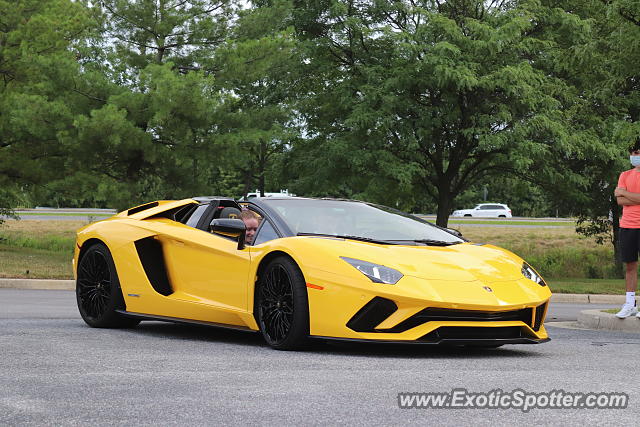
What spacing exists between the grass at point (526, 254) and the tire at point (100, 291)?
30.4ft

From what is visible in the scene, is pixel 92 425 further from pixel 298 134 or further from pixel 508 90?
pixel 298 134

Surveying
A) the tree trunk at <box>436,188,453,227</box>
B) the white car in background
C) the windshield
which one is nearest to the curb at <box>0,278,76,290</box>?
the windshield

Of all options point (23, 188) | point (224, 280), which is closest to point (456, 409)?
point (224, 280)

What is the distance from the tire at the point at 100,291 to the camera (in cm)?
913

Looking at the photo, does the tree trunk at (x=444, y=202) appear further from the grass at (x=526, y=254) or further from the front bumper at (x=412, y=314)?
the front bumper at (x=412, y=314)

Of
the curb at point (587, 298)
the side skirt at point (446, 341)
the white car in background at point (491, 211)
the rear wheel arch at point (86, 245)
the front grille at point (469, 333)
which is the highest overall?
the rear wheel arch at point (86, 245)

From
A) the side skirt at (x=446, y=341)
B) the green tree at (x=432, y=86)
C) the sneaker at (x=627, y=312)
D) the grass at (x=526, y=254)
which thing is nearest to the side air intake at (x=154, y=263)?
the side skirt at (x=446, y=341)

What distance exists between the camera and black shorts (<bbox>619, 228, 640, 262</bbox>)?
10.5 metres

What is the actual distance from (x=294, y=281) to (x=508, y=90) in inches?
658

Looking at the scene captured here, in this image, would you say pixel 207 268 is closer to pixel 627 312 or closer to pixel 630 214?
pixel 630 214

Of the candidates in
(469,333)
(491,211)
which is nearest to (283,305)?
(469,333)

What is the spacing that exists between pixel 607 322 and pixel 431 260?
4.50 meters

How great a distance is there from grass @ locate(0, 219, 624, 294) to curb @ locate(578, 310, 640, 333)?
8631 mm

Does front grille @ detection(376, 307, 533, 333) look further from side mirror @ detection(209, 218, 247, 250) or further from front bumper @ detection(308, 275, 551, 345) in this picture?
side mirror @ detection(209, 218, 247, 250)
